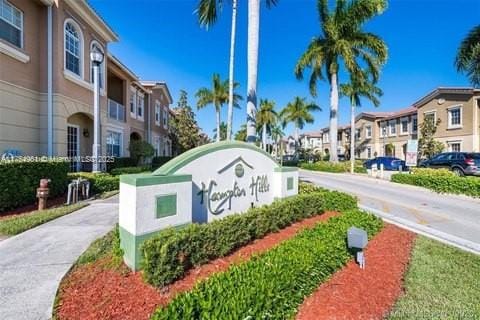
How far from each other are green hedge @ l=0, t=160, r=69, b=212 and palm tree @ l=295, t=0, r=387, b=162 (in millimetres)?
22087

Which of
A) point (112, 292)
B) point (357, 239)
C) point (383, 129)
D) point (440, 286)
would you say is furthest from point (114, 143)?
point (383, 129)

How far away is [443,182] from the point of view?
13430mm

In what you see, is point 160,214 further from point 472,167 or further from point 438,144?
point 438,144

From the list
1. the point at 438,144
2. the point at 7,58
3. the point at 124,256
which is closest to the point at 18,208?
the point at 7,58

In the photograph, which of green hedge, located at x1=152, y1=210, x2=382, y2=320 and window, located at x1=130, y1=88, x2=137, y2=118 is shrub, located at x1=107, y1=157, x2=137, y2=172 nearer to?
window, located at x1=130, y1=88, x2=137, y2=118

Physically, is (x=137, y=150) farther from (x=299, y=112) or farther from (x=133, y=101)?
(x=299, y=112)

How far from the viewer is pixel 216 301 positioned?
2619 mm

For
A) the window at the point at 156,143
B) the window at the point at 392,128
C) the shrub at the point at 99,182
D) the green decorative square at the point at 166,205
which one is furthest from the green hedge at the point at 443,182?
the window at the point at 392,128

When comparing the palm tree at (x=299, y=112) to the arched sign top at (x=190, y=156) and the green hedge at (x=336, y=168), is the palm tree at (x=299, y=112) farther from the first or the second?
the arched sign top at (x=190, y=156)

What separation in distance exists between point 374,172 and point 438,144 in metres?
12.6

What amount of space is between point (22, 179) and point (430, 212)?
13.6m

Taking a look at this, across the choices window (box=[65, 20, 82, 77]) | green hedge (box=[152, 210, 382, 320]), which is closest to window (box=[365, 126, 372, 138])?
window (box=[65, 20, 82, 77])

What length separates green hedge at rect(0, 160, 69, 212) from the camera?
24.1 ft

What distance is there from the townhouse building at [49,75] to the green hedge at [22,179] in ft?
6.79
